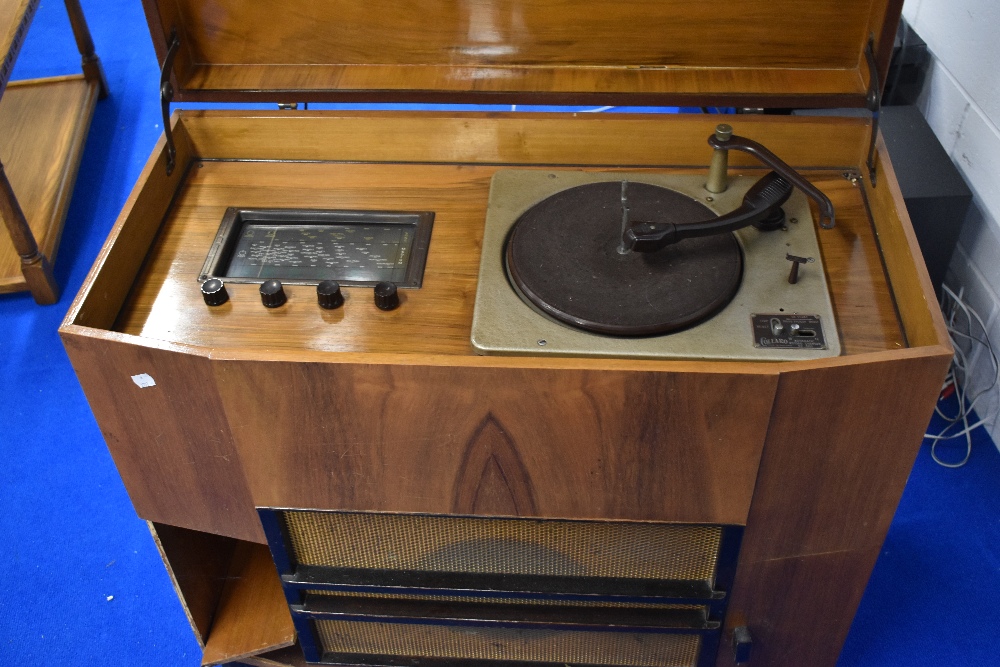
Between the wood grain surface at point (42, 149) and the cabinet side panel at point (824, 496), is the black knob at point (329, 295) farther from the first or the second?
the wood grain surface at point (42, 149)

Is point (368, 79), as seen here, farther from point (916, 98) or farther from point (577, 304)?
point (916, 98)

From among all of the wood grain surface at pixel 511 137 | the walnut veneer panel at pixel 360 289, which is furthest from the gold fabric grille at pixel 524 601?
the wood grain surface at pixel 511 137

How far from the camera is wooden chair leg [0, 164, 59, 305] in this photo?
2.13 meters

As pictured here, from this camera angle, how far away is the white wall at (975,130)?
181 cm

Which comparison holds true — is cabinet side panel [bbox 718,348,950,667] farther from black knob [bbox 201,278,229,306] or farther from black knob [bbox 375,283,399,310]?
black knob [bbox 201,278,229,306]

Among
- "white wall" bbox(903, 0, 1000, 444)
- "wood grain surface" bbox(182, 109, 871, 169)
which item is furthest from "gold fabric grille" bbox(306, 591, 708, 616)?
"white wall" bbox(903, 0, 1000, 444)

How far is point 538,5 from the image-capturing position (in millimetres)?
1351

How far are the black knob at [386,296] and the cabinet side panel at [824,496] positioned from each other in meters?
0.50

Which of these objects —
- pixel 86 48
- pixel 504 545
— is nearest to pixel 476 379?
pixel 504 545

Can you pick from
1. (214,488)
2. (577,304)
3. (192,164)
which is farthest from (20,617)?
(577,304)

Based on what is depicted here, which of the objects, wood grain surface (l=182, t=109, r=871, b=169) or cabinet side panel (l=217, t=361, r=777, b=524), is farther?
wood grain surface (l=182, t=109, r=871, b=169)

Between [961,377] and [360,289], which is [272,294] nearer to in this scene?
[360,289]

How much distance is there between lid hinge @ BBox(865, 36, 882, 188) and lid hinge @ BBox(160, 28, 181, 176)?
101 centimetres

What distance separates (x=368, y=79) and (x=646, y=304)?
0.58 m
